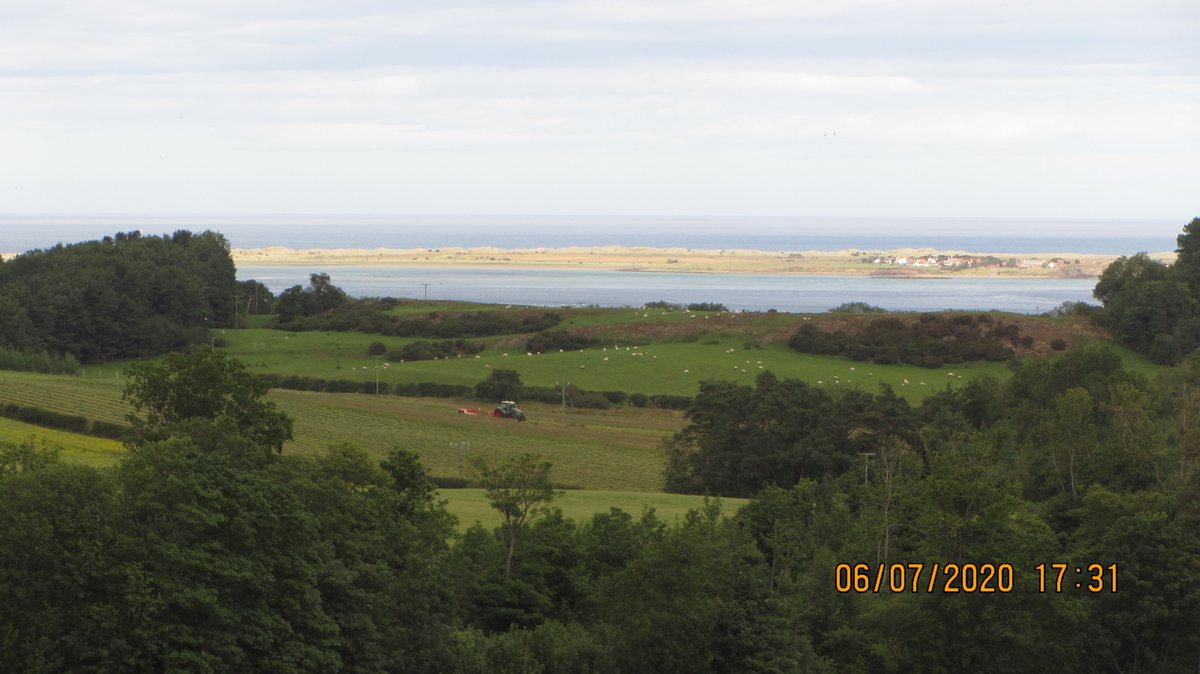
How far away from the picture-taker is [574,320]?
9938 cm

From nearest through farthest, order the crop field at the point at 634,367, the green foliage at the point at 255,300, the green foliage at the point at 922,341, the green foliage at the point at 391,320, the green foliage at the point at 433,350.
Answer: the crop field at the point at 634,367 < the green foliage at the point at 922,341 < the green foliage at the point at 433,350 < the green foliage at the point at 391,320 < the green foliage at the point at 255,300

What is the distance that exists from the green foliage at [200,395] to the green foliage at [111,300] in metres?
57.5

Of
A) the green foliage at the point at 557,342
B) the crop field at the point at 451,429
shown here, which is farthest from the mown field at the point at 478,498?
the green foliage at the point at 557,342

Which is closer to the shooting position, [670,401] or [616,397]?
[670,401]

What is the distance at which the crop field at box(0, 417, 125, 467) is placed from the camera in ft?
133

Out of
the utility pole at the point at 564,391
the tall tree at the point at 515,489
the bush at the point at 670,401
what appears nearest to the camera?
the tall tree at the point at 515,489

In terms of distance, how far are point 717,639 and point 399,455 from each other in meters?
9.03

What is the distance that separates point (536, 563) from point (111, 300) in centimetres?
7452

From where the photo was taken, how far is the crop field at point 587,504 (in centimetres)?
3722

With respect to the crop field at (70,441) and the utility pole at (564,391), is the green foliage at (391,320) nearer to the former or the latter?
the utility pole at (564,391)

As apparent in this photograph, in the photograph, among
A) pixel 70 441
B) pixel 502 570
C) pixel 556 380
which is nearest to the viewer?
pixel 502 570

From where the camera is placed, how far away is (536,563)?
101 ft

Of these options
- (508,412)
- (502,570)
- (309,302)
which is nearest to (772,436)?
(508,412)

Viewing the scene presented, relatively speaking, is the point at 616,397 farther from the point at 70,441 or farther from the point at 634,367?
the point at 70,441
